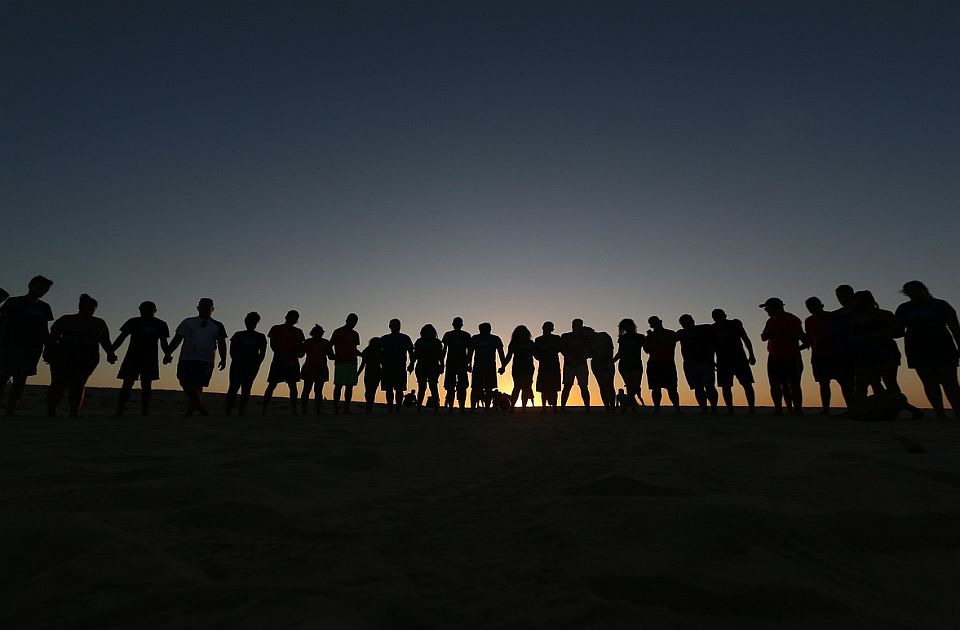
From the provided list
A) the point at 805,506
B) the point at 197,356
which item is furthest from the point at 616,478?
the point at 197,356

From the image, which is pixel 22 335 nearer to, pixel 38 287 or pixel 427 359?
pixel 38 287

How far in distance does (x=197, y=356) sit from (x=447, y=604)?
8315 millimetres

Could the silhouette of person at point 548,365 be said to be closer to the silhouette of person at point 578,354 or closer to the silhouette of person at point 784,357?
the silhouette of person at point 578,354

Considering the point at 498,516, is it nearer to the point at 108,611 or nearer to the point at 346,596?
the point at 346,596

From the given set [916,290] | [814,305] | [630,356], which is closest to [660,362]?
[630,356]

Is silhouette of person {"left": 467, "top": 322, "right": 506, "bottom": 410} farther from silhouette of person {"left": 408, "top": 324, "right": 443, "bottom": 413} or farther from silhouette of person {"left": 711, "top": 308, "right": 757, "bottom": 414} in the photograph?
silhouette of person {"left": 711, "top": 308, "right": 757, "bottom": 414}

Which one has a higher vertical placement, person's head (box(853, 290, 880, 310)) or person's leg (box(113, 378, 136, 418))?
person's head (box(853, 290, 880, 310))

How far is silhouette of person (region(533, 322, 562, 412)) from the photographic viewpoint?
35.3 feet

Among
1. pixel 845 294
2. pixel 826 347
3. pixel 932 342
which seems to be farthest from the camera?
pixel 826 347

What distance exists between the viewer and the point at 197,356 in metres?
8.34

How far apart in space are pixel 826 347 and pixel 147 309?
10.3m

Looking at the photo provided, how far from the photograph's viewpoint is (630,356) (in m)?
10.1

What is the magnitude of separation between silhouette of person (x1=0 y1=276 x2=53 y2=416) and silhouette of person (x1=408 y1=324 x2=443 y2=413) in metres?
5.71

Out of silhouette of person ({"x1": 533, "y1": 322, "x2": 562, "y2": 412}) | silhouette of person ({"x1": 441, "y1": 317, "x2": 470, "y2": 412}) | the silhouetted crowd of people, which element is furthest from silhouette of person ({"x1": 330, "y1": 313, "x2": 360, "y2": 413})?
silhouette of person ({"x1": 533, "y1": 322, "x2": 562, "y2": 412})
